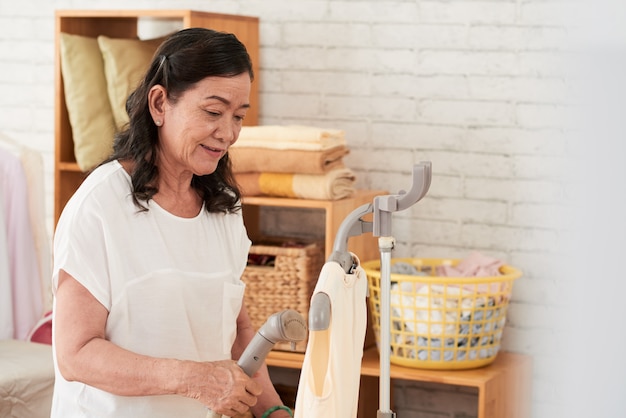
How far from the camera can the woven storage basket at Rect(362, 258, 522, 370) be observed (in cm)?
216

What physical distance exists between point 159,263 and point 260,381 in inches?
13.8

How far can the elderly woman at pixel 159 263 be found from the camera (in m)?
1.30

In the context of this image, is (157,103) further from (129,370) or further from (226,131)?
(129,370)

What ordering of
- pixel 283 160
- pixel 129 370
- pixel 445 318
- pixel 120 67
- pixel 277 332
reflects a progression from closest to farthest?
pixel 277 332
pixel 129 370
pixel 445 318
pixel 283 160
pixel 120 67

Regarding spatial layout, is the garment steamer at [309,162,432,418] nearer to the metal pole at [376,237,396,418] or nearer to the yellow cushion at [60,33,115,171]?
the metal pole at [376,237,396,418]

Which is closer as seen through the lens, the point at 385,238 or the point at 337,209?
the point at 385,238

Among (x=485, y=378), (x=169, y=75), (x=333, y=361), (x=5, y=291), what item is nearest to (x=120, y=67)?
(x=5, y=291)

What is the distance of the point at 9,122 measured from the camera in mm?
3062

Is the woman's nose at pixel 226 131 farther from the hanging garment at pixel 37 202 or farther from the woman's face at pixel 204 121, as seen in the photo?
the hanging garment at pixel 37 202

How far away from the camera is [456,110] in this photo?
99.6 inches

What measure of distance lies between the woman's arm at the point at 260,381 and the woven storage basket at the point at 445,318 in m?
0.60

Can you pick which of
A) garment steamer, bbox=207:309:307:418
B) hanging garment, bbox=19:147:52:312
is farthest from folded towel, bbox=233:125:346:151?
garment steamer, bbox=207:309:307:418

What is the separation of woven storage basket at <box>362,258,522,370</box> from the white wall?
11.8 inches

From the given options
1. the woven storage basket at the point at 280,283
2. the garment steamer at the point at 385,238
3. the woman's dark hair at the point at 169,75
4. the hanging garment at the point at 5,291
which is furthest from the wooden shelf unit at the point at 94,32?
the garment steamer at the point at 385,238
